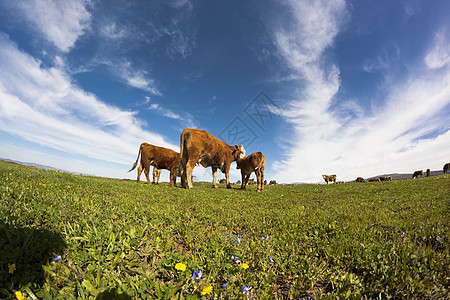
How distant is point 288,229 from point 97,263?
3.91m

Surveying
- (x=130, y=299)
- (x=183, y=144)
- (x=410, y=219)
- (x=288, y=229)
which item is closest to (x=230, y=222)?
(x=288, y=229)

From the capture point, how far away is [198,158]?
1503cm

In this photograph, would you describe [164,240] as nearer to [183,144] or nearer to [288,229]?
[288,229]

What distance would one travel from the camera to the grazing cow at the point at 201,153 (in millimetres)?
14328

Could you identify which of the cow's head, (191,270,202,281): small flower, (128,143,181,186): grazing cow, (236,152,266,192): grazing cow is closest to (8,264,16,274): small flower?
(191,270,202,281): small flower

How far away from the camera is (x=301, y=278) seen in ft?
8.81

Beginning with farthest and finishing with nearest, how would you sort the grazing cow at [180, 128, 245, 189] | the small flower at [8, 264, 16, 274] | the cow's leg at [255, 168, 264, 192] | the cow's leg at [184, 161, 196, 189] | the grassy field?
the cow's leg at [255, 168, 264, 192] → the grazing cow at [180, 128, 245, 189] → the cow's leg at [184, 161, 196, 189] → the grassy field → the small flower at [8, 264, 16, 274]

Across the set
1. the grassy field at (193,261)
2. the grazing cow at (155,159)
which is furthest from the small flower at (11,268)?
A: the grazing cow at (155,159)

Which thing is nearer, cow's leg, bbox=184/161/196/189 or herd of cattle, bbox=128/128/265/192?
cow's leg, bbox=184/161/196/189

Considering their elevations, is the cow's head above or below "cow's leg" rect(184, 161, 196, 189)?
above

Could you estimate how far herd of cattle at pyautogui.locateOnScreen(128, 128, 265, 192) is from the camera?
14430 millimetres

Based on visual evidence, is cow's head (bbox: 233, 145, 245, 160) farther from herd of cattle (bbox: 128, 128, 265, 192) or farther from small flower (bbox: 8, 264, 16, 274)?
small flower (bbox: 8, 264, 16, 274)

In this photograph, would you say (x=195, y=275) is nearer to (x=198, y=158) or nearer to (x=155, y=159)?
(x=198, y=158)

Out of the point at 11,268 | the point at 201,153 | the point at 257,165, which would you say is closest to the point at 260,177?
the point at 257,165
